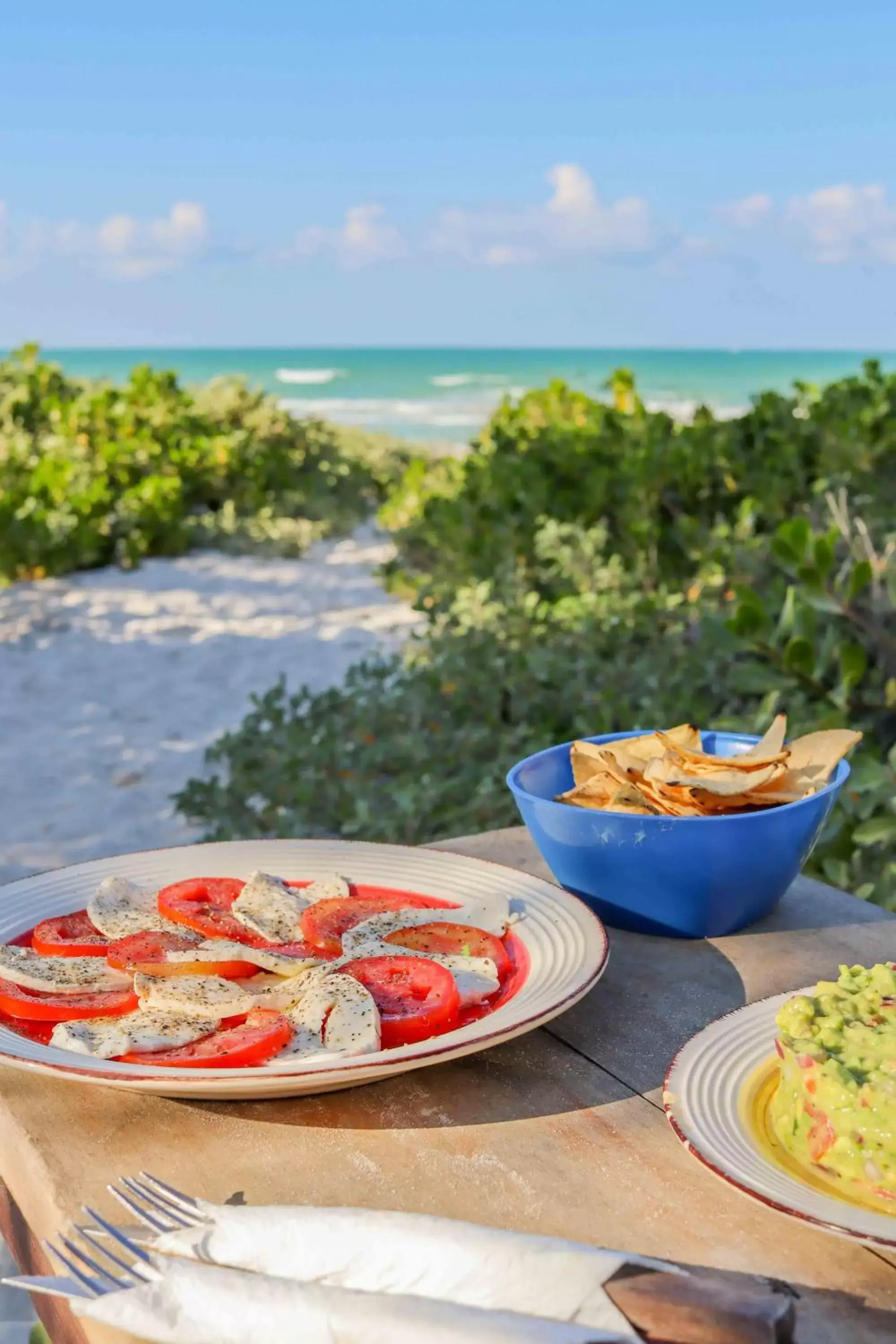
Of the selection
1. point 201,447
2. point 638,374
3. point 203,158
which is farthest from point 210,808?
point 203,158

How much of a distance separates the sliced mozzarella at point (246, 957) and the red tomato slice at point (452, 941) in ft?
0.31

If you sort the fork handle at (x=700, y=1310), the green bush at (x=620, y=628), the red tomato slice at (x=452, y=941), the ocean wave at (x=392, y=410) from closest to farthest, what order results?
the fork handle at (x=700, y=1310) → the red tomato slice at (x=452, y=941) → the green bush at (x=620, y=628) → the ocean wave at (x=392, y=410)

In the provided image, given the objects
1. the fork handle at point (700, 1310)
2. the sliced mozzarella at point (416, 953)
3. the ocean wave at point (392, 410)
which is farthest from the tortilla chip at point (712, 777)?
the ocean wave at point (392, 410)

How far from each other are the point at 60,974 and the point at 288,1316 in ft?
1.77

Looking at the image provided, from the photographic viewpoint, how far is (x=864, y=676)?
3568mm

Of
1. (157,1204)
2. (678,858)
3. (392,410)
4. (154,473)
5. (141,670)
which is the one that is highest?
(392,410)

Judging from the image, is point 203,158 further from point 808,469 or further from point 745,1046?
point 745,1046

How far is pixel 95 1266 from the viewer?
825 millimetres

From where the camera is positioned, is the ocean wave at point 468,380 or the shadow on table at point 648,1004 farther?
the ocean wave at point 468,380

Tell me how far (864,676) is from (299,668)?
12.5 feet

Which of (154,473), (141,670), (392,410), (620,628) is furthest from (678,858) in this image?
(392,410)

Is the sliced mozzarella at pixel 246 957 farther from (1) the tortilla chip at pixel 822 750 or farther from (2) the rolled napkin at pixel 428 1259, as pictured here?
(1) the tortilla chip at pixel 822 750

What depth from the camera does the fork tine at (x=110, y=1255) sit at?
79 centimetres

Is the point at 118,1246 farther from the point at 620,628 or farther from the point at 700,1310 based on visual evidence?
the point at 620,628
